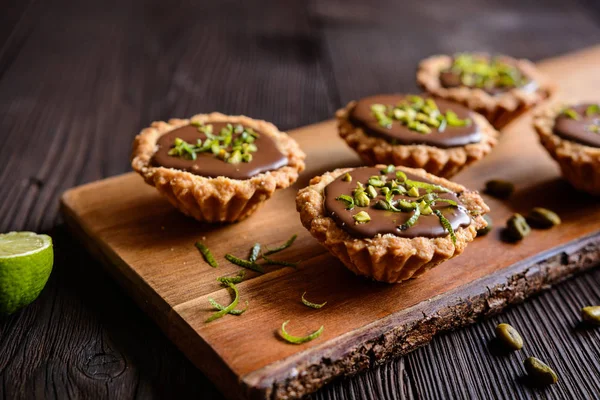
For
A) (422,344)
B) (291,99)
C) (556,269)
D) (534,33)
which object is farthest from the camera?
(534,33)

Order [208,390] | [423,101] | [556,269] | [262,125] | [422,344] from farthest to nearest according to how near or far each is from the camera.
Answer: [423,101] < [262,125] < [556,269] < [422,344] < [208,390]

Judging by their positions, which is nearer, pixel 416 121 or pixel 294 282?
pixel 294 282

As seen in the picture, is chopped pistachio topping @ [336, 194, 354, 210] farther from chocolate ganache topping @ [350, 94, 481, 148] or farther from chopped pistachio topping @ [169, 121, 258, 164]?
chocolate ganache topping @ [350, 94, 481, 148]

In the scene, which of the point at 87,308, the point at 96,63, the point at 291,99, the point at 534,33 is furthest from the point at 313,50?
the point at 87,308

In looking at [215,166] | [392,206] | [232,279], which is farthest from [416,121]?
[232,279]

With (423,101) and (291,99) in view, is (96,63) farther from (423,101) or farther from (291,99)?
(423,101)

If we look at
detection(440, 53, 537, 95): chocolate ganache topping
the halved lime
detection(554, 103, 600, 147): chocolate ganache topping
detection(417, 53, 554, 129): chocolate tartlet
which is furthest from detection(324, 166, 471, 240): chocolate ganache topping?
detection(440, 53, 537, 95): chocolate ganache topping

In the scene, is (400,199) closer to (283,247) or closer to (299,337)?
(283,247)
